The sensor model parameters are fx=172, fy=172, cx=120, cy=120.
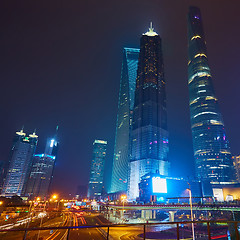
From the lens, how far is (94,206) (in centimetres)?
14512

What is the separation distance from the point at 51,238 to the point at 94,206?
112492 millimetres

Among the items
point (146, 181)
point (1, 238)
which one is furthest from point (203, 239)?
point (146, 181)

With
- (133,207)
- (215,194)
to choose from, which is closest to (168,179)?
(215,194)

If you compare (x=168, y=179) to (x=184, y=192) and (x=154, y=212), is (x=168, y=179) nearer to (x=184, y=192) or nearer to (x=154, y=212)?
(x=184, y=192)

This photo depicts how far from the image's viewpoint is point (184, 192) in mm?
167625

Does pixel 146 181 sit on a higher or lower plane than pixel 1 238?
higher

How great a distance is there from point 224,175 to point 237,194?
128ft

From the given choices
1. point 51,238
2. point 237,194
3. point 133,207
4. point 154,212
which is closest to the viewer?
point 51,238

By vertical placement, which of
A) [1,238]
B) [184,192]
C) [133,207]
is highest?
[184,192]

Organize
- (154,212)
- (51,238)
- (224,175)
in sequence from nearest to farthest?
A: (51,238) < (154,212) < (224,175)

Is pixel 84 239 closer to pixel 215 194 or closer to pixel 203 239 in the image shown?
pixel 203 239

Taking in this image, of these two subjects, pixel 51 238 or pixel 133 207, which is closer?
pixel 51 238

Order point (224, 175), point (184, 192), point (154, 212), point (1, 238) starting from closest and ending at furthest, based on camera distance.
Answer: point (1, 238)
point (154, 212)
point (184, 192)
point (224, 175)

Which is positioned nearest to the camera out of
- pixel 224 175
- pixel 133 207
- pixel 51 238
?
pixel 51 238
